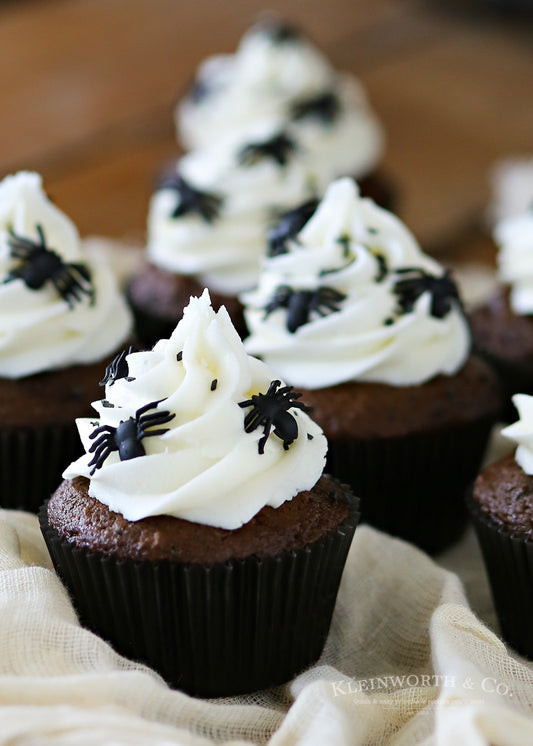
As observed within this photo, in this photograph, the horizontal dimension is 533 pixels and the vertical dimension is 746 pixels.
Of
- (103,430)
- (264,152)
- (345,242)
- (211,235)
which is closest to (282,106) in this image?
(264,152)

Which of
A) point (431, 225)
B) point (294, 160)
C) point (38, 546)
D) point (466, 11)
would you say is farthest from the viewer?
point (466, 11)

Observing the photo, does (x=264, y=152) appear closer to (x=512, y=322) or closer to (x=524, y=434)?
(x=512, y=322)

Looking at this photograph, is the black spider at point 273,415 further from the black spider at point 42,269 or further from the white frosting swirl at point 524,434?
the black spider at point 42,269

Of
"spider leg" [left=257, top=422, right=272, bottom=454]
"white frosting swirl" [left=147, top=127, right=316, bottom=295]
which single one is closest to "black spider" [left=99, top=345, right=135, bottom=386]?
"spider leg" [left=257, top=422, right=272, bottom=454]

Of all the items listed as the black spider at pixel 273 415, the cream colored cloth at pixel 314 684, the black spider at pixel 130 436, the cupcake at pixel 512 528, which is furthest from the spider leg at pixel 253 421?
the cupcake at pixel 512 528

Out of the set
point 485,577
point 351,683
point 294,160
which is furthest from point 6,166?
point 351,683

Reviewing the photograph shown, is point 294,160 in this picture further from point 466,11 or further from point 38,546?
point 466,11
